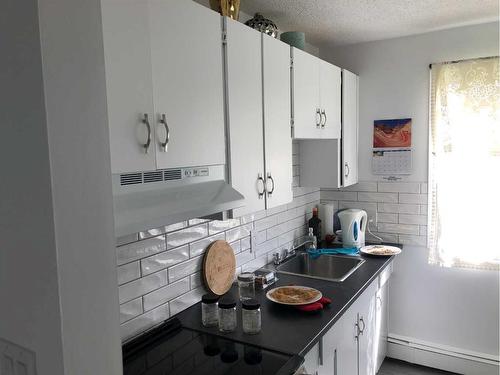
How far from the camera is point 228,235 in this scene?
7.23 ft

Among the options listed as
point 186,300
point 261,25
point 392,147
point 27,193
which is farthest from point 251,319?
point 392,147

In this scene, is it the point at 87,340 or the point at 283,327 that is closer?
the point at 87,340

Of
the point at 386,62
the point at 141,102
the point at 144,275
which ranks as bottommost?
the point at 144,275

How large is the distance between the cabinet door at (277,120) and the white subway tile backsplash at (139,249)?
0.53 metres

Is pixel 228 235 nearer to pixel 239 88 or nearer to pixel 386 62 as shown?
pixel 239 88

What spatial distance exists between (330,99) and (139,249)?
1616 millimetres

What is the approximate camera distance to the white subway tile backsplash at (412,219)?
301 centimetres

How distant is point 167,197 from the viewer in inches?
50.0

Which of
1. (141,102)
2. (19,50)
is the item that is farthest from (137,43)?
(19,50)

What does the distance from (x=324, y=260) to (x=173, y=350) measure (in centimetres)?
152

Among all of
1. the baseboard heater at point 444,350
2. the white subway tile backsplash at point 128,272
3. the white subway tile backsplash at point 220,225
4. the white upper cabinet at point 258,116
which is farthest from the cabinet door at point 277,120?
the baseboard heater at point 444,350

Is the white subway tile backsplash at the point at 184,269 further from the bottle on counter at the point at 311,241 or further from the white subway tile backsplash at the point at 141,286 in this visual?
the bottle on counter at the point at 311,241

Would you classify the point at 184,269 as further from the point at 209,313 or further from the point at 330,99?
the point at 330,99

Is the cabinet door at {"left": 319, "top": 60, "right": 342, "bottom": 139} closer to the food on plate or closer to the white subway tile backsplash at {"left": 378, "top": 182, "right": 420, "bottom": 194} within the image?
the white subway tile backsplash at {"left": 378, "top": 182, "right": 420, "bottom": 194}
